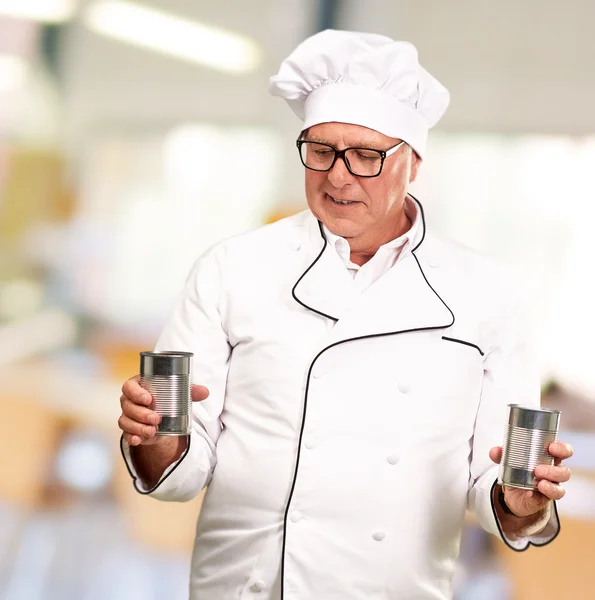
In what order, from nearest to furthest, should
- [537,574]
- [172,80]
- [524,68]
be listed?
[537,574], [524,68], [172,80]

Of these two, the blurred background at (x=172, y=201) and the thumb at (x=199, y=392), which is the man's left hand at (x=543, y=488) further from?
the blurred background at (x=172, y=201)

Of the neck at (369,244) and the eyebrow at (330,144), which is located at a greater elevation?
the eyebrow at (330,144)

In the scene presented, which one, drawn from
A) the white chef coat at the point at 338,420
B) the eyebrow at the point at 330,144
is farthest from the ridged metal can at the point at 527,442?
the eyebrow at the point at 330,144

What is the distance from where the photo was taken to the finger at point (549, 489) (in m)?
1.39

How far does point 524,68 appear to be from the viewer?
11.3 ft

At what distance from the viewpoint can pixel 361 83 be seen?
1.70 m

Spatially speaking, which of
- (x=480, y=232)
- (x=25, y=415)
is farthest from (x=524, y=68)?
(x=25, y=415)

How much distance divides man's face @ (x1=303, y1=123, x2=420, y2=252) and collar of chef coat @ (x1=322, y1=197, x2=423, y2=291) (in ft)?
0.09

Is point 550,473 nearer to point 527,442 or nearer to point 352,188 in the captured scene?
point 527,442

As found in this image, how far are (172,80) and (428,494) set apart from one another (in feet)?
9.28

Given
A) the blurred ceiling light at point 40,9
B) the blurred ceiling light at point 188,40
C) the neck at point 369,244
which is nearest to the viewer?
the neck at point 369,244

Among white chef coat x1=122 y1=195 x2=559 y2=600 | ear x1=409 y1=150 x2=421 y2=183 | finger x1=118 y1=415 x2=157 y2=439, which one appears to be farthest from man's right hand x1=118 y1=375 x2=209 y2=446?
ear x1=409 y1=150 x2=421 y2=183

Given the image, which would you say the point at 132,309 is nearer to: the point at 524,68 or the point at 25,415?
the point at 25,415

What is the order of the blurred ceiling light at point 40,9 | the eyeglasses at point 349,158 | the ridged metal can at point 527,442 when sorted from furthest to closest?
the blurred ceiling light at point 40,9 → the eyeglasses at point 349,158 → the ridged metal can at point 527,442
